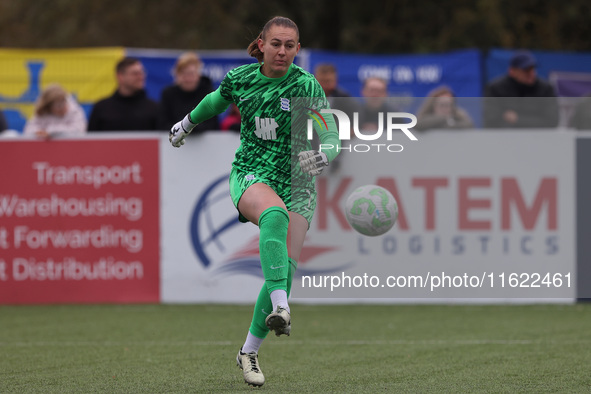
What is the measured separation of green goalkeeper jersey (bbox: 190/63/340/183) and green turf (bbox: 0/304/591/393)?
1297 millimetres

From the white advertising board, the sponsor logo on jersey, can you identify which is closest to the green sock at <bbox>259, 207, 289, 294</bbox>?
the sponsor logo on jersey

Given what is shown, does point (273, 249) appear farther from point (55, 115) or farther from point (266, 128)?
point (55, 115)

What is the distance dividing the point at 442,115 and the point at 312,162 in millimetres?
5203

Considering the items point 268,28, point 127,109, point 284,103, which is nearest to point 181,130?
point 284,103

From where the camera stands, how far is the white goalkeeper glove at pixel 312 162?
20.0 ft

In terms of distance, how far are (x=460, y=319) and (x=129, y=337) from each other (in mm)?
2962

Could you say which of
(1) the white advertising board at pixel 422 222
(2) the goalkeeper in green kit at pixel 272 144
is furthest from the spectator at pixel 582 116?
(2) the goalkeeper in green kit at pixel 272 144

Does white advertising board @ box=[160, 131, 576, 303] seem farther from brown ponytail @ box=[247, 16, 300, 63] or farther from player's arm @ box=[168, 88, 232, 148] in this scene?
brown ponytail @ box=[247, 16, 300, 63]

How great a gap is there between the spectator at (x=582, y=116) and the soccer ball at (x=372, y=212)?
4.61m

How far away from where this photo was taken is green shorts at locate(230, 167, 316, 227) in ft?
21.2

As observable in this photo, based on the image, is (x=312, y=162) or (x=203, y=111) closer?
(x=312, y=162)

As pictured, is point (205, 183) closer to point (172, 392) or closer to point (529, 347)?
point (529, 347)

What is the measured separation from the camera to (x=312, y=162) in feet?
20.0

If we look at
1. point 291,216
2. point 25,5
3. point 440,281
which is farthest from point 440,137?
point 25,5
